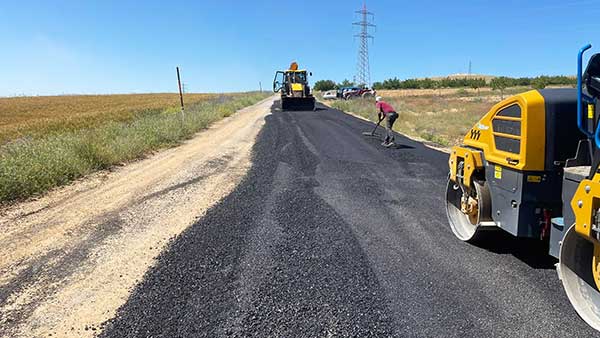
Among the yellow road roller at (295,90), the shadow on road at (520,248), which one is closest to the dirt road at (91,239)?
the shadow on road at (520,248)

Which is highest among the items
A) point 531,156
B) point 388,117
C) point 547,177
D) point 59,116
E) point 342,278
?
point 531,156

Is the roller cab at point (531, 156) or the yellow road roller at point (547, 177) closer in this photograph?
the yellow road roller at point (547, 177)

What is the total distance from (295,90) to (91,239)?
80.4 feet

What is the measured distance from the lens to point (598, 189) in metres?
2.63

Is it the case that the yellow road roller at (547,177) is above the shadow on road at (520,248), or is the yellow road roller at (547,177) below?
above

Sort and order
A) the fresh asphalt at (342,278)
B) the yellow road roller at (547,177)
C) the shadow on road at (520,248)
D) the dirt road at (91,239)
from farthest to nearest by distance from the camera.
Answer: the shadow on road at (520,248), the dirt road at (91,239), the fresh asphalt at (342,278), the yellow road roller at (547,177)

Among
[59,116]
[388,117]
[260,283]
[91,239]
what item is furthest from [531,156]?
[59,116]

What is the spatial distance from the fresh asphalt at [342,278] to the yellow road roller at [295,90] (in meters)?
22.2

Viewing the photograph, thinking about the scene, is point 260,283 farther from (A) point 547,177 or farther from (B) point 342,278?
(A) point 547,177

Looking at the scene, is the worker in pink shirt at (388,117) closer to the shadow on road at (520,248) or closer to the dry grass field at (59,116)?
the shadow on road at (520,248)

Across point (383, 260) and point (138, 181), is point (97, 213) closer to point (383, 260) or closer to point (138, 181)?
point (138, 181)

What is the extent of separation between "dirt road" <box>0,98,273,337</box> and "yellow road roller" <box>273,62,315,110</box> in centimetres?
1966

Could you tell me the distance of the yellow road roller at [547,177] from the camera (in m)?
2.99

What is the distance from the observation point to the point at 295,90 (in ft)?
94.5
